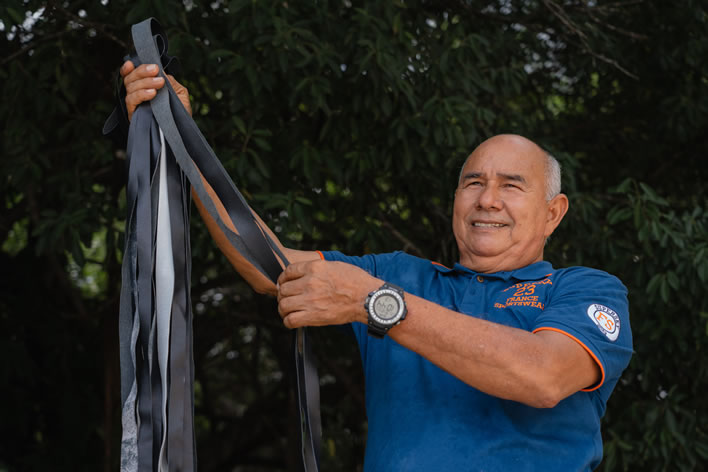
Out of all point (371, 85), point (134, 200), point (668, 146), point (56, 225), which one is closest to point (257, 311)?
point (56, 225)

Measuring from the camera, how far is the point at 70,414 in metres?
5.09

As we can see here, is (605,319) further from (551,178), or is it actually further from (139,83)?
(139,83)

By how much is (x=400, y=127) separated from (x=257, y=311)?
6.76 ft

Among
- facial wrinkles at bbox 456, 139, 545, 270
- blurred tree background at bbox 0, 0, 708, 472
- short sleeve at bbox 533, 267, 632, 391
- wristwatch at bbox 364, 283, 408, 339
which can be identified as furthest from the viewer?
blurred tree background at bbox 0, 0, 708, 472

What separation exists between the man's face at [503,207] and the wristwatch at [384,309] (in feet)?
2.35

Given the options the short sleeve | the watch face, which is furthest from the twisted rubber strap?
the short sleeve

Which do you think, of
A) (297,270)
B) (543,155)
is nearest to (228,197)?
(297,270)

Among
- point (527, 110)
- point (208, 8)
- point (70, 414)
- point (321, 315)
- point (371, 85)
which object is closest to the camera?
point (321, 315)

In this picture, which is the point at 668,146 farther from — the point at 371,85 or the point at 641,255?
the point at 371,85

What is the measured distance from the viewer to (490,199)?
2.41 metres

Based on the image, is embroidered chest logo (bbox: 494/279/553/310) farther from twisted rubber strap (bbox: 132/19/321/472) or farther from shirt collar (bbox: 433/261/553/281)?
twisted rubber strap (bbox: 132/19/321/472)

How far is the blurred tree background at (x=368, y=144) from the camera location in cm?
321

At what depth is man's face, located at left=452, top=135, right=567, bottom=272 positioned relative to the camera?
7.84 ft

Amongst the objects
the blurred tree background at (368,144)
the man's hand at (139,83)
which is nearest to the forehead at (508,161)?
the blurred tree background at (368,144)
